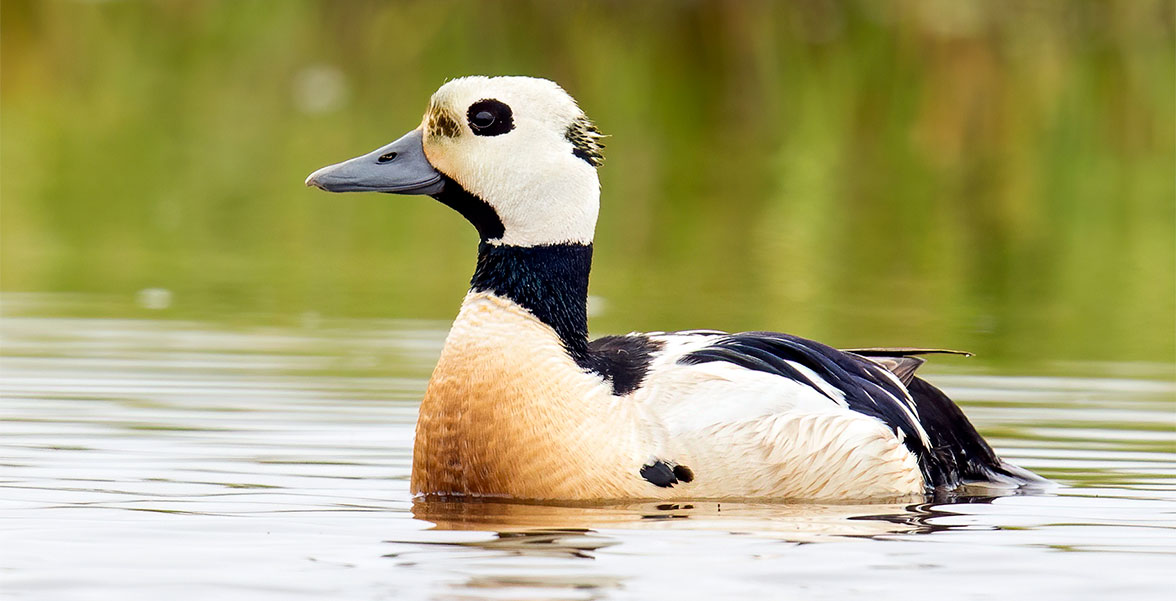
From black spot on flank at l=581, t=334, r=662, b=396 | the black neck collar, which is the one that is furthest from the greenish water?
the black neck collar

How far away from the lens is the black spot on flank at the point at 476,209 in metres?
7.72

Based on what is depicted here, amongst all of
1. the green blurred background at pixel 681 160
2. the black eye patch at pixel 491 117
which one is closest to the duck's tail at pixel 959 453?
the black eye patch at pixel 491 117

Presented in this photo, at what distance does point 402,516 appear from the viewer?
7102mm

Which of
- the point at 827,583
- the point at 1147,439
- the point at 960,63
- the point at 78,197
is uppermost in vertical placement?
the point at 960,63

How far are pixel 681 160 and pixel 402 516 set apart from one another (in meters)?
17.2

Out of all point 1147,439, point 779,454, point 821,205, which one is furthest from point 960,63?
point 779,454

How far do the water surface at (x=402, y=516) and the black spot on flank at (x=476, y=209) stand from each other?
1.00m

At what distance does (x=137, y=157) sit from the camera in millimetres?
21891

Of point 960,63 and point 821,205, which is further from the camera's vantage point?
point 960,63

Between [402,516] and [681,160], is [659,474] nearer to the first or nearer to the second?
[402,516]

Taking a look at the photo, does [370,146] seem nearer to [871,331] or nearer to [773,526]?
[871,331]

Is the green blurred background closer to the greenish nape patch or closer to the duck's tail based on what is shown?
the duck's tail

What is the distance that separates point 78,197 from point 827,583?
14.0m

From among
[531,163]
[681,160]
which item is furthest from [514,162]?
[681,160]
